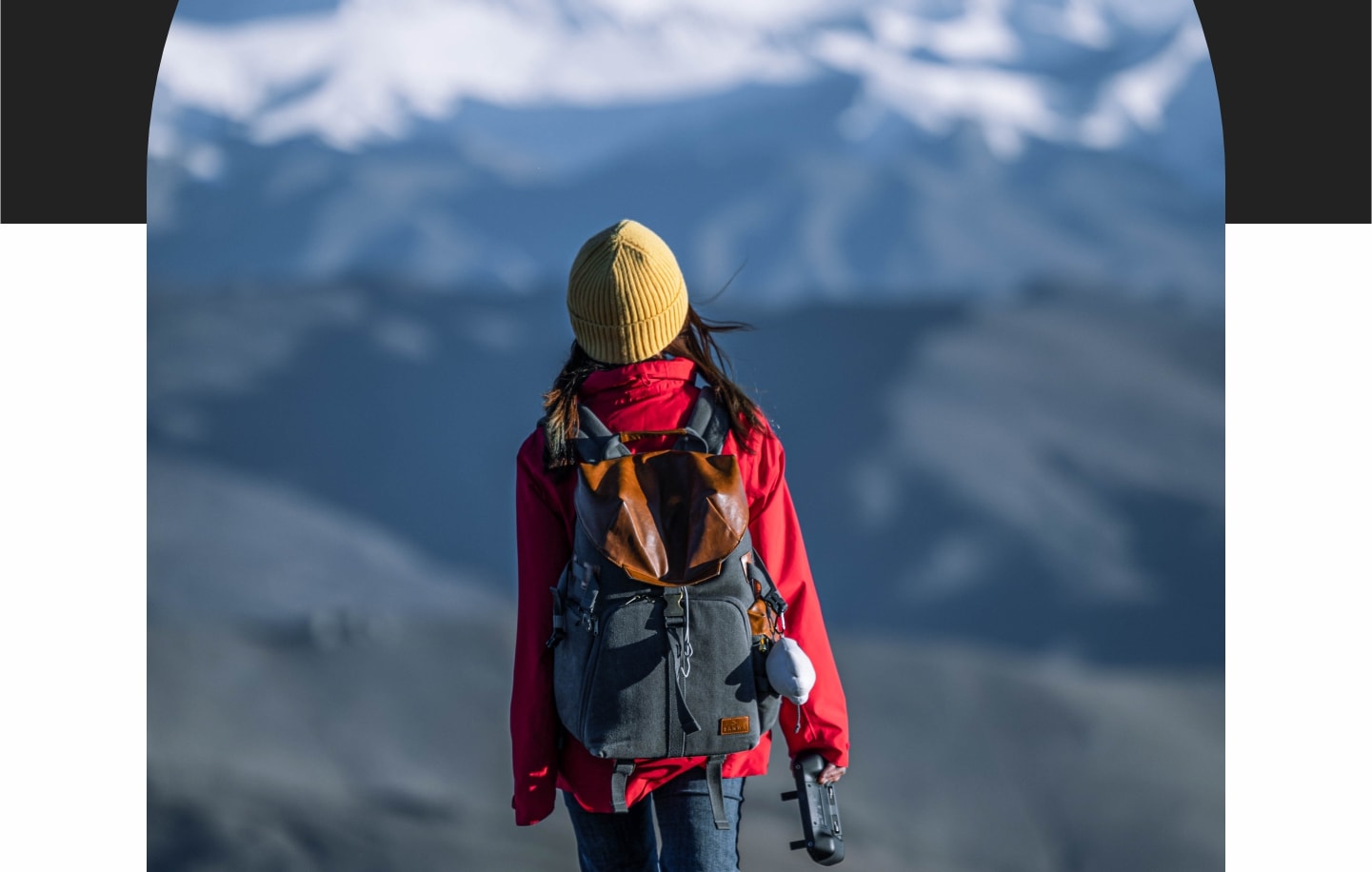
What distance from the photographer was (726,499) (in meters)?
A: 1.81

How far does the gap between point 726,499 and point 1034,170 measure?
205cm

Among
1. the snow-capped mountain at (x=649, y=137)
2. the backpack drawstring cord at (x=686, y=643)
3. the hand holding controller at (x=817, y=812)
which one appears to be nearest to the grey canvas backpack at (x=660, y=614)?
the backpack drawstring cord at (x=686, y=643)

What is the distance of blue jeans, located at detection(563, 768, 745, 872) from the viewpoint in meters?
1.87

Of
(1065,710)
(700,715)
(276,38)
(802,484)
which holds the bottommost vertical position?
(1065,710)

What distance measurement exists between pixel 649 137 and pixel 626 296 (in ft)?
5.97

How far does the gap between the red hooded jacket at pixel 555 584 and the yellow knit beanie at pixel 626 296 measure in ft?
0.11

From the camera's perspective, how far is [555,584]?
192 centimetres

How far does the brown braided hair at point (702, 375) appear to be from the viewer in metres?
1.89

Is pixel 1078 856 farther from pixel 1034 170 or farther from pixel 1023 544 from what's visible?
pixel 1034 170

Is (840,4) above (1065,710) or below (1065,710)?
above

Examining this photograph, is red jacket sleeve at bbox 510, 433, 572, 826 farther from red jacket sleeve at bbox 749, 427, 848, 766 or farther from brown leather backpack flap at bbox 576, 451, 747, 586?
red jacket sleeve at bbox 749, 427, 848, 766

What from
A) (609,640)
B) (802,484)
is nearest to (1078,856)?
(802,484)

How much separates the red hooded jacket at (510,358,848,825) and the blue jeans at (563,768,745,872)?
0.08 feet

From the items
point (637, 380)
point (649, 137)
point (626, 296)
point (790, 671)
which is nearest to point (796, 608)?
point (790, 671)
